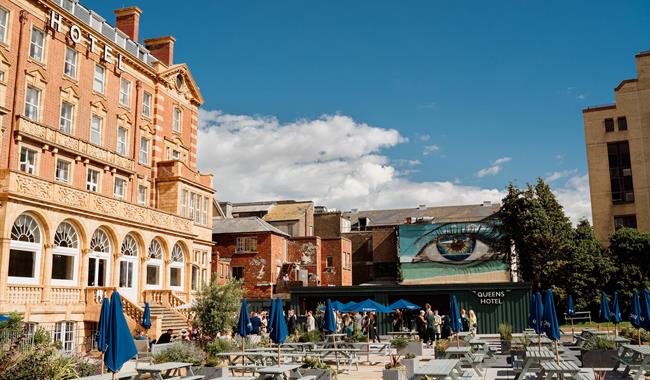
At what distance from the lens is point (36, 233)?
2550 cm

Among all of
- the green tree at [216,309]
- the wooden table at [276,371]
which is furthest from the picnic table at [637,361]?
the green tree at [216,309]

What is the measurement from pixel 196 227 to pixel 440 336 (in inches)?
692

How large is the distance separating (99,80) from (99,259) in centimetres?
1061

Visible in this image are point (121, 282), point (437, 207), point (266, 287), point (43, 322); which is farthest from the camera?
point (437, 207)

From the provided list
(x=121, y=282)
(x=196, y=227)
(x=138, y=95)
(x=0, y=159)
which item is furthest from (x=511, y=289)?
(x=0, y=159)

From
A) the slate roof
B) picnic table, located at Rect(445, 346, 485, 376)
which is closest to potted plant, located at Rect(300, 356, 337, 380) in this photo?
picnic table, located at Rect(445, 346, 485, 376)

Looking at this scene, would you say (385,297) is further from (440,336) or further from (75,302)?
(75,302)

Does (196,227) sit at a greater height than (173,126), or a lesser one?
lesser

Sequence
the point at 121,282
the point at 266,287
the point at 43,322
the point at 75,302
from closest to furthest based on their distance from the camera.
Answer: the point at 43,322 → the point at 75,302 → the point at 121,282 → the point at 266,287

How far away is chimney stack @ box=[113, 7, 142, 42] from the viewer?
127 ft

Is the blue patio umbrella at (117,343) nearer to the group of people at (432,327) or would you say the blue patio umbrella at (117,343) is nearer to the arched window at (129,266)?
the group of people at (432,327)

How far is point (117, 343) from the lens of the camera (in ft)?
36.1

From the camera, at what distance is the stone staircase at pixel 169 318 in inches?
1190

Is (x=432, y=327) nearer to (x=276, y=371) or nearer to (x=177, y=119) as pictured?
(x=276, y=371)
